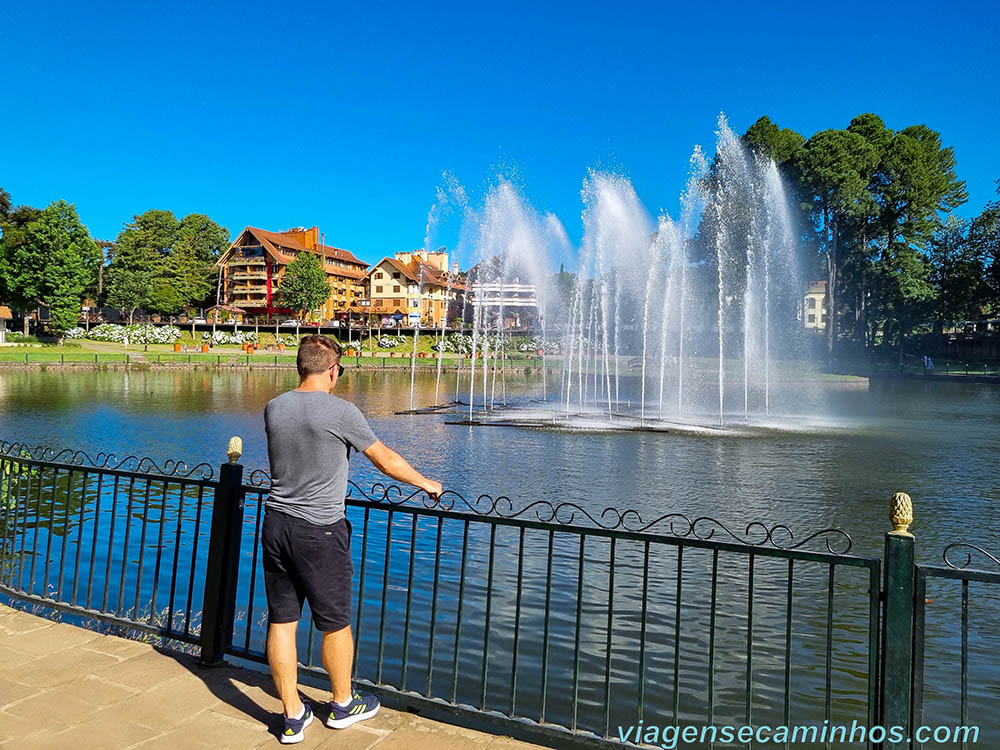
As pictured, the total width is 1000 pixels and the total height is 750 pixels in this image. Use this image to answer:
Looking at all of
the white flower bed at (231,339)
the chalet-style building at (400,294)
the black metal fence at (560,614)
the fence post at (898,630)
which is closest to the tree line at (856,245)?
the white flower bed at (231,339)

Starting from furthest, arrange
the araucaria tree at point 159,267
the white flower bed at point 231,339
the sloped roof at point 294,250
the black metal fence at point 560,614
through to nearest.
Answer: the sloped roof at point 294,250 → the araucaria tree at point 159,267 → the white flower bed at point 231,339 → the black metal fence at point 560,614

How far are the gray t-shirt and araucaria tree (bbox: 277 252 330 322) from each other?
294 feet

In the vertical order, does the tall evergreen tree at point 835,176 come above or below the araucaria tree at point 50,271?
above

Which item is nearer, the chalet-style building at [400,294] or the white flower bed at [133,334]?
the white flower bed at [133,334]

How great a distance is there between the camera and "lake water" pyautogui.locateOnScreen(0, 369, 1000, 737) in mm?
7068

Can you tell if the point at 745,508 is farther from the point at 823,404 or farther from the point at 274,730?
the point at 823,404

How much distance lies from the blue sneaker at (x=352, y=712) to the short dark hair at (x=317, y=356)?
6.04ft

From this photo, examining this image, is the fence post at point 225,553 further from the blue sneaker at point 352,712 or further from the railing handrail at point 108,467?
the blue sneaker at point 352,712

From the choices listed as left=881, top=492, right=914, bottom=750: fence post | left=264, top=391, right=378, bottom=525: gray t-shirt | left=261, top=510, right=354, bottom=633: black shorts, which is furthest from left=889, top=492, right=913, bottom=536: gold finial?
left=261, top=510, right=354, bottom=633: black shorts

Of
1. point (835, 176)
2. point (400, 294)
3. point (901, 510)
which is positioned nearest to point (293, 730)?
point (901, 510)

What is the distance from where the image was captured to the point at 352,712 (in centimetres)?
420

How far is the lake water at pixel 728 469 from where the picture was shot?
7.07m

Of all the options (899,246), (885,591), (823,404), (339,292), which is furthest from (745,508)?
(339,292)

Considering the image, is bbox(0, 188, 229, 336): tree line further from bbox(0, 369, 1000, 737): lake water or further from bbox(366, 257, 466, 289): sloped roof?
bbox(0, 369, 1000, 737): lake water
